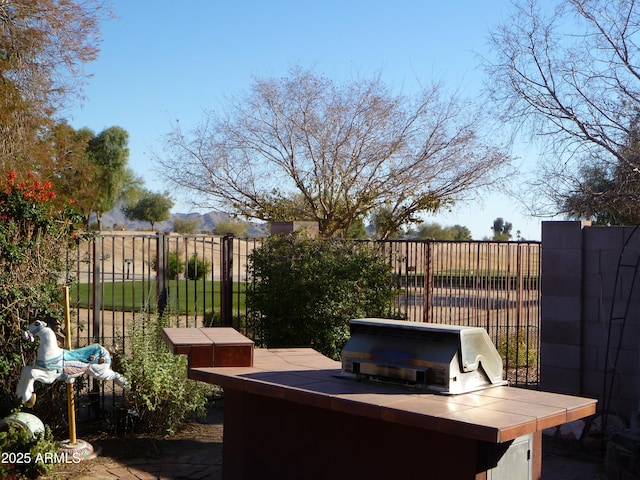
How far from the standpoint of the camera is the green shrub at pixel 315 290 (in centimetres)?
905

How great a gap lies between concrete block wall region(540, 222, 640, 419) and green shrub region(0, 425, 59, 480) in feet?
17.9

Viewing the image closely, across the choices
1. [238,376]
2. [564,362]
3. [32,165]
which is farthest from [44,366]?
[32,165]

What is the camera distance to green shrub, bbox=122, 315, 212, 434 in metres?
7.61

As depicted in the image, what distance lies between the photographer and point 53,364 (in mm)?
6734

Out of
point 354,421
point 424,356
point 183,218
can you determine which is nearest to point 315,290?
point 354,421

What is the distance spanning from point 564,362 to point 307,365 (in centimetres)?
396

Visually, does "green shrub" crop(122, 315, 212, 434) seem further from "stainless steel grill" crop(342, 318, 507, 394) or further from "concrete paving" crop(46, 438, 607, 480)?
"stainless steel grill" crop(342, 318, 507, 394)

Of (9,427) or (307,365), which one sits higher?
(307,365)

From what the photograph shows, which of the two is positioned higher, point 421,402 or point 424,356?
point 424,356

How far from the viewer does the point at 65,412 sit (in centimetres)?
759

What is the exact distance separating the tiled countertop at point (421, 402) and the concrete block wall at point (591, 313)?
3.74m

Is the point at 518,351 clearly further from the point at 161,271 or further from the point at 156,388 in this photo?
the point at 156,388

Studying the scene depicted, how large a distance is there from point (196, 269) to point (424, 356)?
5.25 meters

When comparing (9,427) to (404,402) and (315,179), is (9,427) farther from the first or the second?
(315,179)
